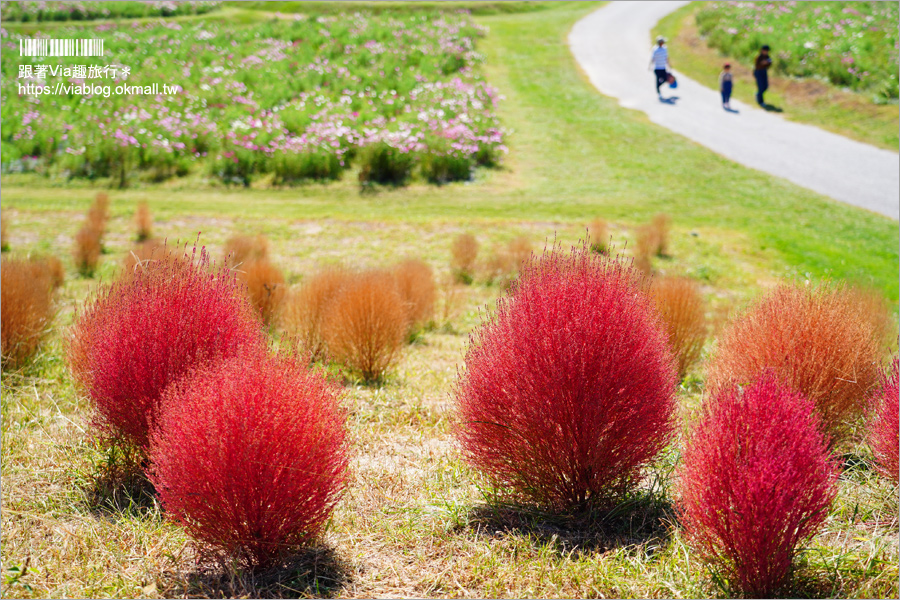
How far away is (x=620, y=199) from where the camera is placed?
44.8ft

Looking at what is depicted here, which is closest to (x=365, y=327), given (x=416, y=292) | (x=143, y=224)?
(x=416, y=292)

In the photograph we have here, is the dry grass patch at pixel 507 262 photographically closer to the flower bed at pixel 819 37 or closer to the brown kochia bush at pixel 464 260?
the brown kochia bush at pixel 464 260

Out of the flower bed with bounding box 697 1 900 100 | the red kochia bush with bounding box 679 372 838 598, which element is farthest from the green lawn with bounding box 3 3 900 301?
the red kochia bush with bounding box 679 372 838 598

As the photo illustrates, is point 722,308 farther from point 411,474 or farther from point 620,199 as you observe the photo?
point 620,199

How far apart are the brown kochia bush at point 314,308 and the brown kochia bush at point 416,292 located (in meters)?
1.05

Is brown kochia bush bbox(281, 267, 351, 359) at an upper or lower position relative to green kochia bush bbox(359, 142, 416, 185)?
lower

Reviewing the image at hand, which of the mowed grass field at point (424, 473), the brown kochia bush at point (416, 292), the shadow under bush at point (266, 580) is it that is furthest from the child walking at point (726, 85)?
the shadow under bush at point (266, 580)

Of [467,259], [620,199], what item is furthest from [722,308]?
[620,199]

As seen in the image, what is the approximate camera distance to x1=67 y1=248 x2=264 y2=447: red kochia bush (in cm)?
353

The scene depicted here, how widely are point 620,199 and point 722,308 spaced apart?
6158mm

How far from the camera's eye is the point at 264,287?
6.70 metres

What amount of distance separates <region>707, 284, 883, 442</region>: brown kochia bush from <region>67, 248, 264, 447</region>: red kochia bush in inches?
109

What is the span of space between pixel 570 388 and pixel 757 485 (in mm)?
890

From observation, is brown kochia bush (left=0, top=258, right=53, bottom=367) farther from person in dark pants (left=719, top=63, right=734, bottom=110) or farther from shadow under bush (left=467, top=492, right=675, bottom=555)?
person in dark pants (left=719, top=63, right=734, bottom=110)
